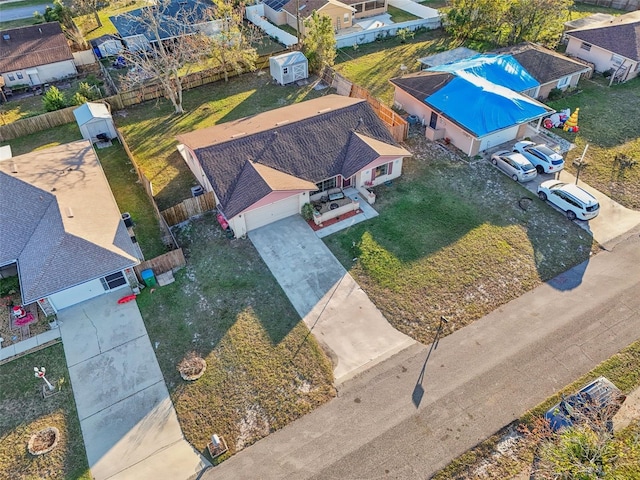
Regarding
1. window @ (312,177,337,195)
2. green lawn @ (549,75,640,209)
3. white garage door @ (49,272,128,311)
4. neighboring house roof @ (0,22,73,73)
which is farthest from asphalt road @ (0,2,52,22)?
green lawn @ (549,75,640,209)

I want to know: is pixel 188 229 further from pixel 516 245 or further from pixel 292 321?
pixel 516 245

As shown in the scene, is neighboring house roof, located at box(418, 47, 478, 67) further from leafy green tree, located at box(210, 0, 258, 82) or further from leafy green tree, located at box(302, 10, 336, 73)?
leafy green tree, located at box(210, 0, 258, 82)

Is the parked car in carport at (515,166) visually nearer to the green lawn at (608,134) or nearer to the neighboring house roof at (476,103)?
the neighboring house roof at (476,103)

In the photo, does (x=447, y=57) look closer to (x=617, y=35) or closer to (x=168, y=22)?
(x=617, y=35)

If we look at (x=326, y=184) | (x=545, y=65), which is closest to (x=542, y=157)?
(x=545, y=65)

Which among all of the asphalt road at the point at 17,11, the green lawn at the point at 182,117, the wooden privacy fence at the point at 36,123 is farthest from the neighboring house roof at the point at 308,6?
the asphalt road at the point at 17,11

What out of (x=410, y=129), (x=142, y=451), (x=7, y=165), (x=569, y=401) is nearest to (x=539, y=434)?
(x=569, y=401)
